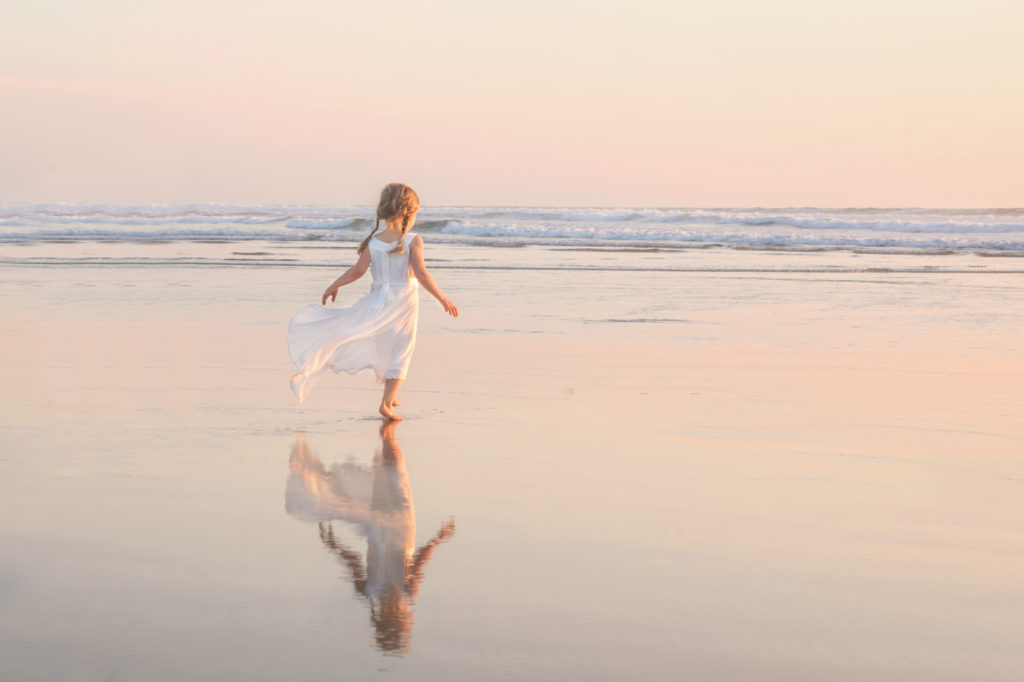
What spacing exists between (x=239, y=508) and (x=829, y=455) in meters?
2.91

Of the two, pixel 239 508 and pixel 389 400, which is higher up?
pixel 389 400

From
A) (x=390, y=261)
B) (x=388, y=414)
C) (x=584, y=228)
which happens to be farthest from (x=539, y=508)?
(x=584, y=228)

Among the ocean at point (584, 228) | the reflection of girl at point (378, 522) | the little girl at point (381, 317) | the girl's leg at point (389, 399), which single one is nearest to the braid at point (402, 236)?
the little girl at point (381, 317)

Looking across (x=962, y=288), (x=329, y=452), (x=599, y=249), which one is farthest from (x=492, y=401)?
(x=599, y=249)

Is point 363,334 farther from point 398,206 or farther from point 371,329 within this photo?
point 398,206

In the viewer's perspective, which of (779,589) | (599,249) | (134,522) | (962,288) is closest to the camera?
(779,589)

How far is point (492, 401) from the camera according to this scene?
23.4ft

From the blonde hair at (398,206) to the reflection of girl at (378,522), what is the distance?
70.9 inches

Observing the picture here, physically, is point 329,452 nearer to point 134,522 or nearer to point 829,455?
point 134,522

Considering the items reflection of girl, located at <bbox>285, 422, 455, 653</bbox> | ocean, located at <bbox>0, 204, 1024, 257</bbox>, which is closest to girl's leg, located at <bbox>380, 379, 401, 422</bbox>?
reflection of girl, located at <bbox>285, 422, 455, 653</bbox>

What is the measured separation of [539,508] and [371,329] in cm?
291

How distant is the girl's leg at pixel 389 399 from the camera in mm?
Result: 6516

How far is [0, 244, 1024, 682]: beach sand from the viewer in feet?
9.96

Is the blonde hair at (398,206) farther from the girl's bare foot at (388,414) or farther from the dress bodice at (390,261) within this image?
the girl's bare foot at (388,414)
